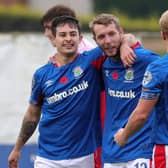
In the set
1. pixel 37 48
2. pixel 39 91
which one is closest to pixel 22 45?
pixel 37 48

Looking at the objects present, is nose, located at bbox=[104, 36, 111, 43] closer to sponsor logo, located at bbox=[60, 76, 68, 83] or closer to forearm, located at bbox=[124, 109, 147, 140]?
sponsor logo, located at bbox=[60, 76, 68, 83]

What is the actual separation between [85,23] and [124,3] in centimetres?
1270

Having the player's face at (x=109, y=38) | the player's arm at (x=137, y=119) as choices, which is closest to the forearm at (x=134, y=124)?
the player's arm at (x=137, y=119)

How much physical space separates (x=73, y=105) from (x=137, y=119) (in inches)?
57.0

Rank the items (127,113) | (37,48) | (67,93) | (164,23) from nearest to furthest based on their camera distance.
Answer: (164,23) < (127,113) < (67,93) < (37,48)

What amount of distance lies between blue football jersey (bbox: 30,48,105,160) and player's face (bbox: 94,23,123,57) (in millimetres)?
349

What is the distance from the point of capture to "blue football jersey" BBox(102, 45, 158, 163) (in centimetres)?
759

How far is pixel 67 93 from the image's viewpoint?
8.18 meters

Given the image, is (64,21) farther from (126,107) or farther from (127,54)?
(126,107)

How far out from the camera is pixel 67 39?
817cm

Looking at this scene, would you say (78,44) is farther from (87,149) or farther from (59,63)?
(87,149)

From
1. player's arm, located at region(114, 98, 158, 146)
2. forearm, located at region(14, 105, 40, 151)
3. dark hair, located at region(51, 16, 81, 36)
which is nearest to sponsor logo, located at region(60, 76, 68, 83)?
dark hair, located at region(51, 16, 81, 36)

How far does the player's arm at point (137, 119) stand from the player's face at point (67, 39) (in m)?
1.42

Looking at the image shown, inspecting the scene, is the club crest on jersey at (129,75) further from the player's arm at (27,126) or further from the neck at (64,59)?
the player's arm at (27,126)
